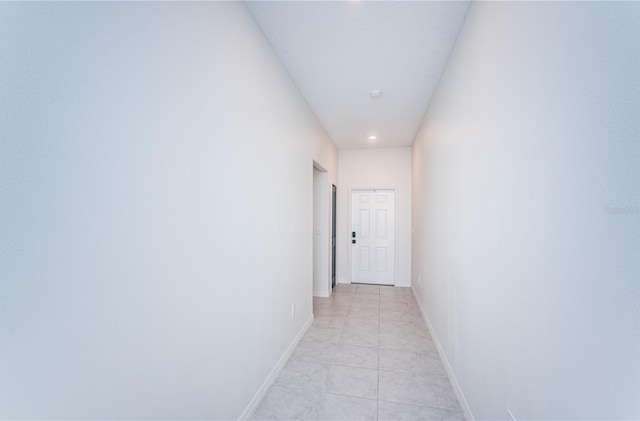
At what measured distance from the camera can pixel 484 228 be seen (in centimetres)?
146

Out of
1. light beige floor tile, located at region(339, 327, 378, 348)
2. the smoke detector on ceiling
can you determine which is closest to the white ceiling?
the smoke detector on ceiling

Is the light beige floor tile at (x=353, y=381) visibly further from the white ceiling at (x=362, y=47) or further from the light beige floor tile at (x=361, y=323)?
the white ceiling at (x=362, y=47)

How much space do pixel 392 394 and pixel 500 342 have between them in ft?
3.52

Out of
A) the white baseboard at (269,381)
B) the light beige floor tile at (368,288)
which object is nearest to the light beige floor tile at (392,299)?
the light beige floor tile at (368,288)

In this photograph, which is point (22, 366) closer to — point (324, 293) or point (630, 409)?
point (630, 409)

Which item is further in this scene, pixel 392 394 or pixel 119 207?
pixel 392 394

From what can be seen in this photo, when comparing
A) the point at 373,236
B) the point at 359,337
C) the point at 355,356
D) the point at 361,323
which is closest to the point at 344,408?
the point at 355,356

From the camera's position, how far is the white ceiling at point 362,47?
1693mm

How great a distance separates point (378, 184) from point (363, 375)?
3.49m

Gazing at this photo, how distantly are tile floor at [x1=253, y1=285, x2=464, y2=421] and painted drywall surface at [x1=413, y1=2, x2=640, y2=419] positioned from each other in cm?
41

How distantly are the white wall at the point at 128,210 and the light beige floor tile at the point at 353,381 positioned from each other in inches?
25.7

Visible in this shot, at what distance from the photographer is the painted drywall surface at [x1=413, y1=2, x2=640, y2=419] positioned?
624 mm

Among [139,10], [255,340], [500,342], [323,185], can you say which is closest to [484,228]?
[500,342]

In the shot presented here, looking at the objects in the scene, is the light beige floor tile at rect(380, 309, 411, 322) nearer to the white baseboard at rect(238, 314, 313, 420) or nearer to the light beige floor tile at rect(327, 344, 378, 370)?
the light beige floor tile at rect(327, 344, 378, 370)
